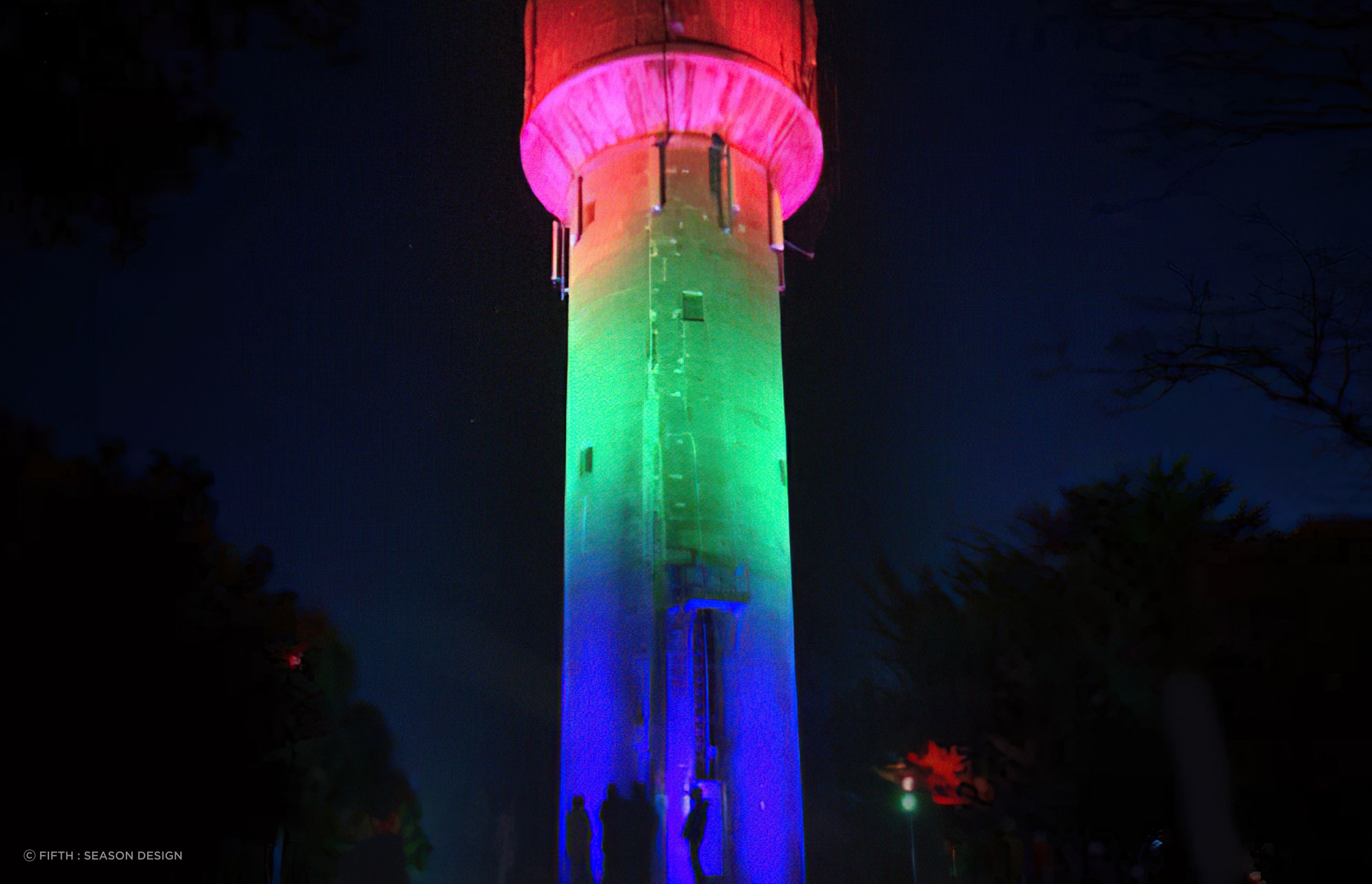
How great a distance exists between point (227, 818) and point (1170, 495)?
15498 mm

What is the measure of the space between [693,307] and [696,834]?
27.8ft

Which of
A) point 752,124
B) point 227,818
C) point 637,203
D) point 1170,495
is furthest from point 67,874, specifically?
point 1170,495

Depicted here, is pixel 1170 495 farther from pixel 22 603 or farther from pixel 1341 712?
pixel 22 603

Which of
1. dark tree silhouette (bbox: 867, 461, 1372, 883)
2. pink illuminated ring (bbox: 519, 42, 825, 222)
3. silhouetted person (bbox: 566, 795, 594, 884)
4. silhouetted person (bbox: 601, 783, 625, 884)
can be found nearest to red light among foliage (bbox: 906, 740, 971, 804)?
dark tree silhouette (bbox: 867, 461, 1372, 883)

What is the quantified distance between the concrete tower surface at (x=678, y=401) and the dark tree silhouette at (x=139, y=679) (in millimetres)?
4905

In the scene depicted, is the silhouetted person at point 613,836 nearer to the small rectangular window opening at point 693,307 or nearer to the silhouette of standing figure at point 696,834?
the silhouette of standing figure at point 696,834

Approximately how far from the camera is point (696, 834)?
1667 centimetres

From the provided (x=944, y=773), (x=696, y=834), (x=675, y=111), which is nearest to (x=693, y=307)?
(x=675, y=111)

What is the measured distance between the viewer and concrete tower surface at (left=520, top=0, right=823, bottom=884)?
17578 millimetres

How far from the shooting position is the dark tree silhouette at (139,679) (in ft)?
41.2

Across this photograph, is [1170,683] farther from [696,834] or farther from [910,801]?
[696,834]

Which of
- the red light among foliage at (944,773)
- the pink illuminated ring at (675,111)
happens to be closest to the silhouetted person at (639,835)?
the red light among foliage at (944,773)

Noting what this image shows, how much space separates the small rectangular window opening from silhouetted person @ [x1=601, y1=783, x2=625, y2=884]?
7.63 meters

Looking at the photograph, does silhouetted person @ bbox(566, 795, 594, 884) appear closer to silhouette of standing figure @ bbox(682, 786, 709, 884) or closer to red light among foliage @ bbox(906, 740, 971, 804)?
silhouette of standing figure @ bbox(682, 786, 709, 884)
